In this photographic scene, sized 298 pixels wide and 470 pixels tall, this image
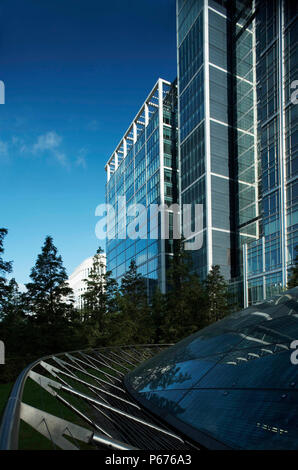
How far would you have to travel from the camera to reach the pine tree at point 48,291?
2442cm

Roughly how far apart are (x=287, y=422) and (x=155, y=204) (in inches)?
2340

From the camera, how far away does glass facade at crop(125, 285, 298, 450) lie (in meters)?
4.11

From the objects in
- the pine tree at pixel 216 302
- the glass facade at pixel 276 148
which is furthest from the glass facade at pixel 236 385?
the glass facade at pixel 276 148

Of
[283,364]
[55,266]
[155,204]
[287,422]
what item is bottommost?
[287,422]

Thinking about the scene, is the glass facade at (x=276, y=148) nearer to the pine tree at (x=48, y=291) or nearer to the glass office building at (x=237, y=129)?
the glass office building at (x=237, y=129)

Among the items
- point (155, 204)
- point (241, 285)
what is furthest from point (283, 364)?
point (155, 204)

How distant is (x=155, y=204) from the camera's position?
62.8m

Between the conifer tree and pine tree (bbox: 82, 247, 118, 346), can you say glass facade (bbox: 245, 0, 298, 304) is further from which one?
pine tree (bbox: 82, 247, 118, 346)

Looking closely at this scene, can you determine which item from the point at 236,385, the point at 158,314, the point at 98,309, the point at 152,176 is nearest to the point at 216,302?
the point at 158,314

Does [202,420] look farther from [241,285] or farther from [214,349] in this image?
[241,285]

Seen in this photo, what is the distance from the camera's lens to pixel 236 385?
524 centimetres

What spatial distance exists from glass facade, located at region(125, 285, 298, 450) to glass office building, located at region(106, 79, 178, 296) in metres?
49.5

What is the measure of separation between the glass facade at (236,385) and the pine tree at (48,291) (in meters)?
17.3

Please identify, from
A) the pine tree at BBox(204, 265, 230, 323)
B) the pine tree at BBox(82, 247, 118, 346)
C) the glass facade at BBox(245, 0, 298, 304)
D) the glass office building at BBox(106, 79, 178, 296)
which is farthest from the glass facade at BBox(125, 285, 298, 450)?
the glass office building at BBox(106, 79, 178, 296)
